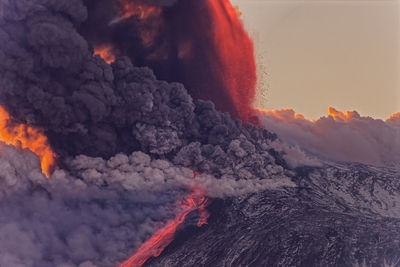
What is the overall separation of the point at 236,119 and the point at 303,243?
274 inches

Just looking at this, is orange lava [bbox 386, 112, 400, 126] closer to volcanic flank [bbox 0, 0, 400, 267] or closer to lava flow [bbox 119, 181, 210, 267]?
volcanic flank [bbox 0, 0, 400, 267]

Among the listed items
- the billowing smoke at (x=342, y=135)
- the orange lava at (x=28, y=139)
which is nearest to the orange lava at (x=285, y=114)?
the billowing smoke at (x=342, y=135)

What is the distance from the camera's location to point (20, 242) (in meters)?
15.8

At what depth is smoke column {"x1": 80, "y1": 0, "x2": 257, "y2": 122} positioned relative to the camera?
20516 millimetres

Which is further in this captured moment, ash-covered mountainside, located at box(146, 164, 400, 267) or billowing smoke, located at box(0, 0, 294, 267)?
ash-covered mountainside, located at box(146, 164, 400, 267)

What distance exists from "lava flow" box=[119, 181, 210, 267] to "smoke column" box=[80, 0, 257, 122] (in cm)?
539

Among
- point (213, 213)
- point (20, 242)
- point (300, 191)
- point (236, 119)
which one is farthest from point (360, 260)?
point (20, 242)

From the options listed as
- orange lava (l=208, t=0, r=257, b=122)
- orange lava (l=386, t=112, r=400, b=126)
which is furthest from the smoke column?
orange lava (l=386, t=112, r=400, b=126)

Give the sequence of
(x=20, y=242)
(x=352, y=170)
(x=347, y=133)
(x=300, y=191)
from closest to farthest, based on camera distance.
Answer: (x=20, y=242), (x=300, y=191), (x=352, y=170), (x=347, y=133)

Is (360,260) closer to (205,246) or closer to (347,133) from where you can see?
(205,246)

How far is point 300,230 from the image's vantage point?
22.6m

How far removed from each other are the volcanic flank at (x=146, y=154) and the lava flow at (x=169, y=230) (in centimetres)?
6

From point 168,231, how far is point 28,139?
7.02m

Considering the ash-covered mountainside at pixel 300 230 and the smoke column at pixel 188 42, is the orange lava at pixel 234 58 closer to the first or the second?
the smoke column at pixel 188 42
